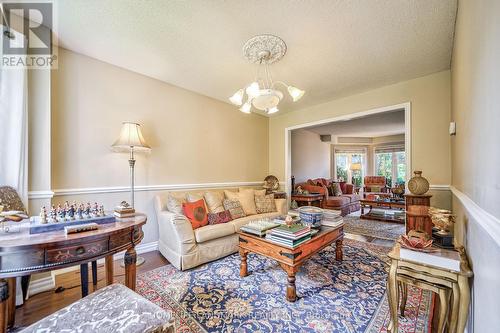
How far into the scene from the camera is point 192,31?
2.04 metres

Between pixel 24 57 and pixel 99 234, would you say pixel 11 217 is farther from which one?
pixel 24 57

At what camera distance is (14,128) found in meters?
1.79

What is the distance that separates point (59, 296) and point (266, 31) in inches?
126

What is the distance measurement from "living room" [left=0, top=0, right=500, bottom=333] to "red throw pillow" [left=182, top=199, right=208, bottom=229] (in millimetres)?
18

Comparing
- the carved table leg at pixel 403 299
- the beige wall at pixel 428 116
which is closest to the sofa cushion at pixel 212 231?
the carved table leg at pixel 403 299

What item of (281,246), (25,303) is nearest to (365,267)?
(281,246)

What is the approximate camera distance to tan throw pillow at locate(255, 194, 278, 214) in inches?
138

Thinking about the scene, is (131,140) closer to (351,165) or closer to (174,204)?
(174,204)

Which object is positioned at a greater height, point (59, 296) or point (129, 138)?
point (129, 138)

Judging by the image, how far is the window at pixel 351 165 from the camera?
8.50m

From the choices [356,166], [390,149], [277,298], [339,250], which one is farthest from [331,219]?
[390,149]

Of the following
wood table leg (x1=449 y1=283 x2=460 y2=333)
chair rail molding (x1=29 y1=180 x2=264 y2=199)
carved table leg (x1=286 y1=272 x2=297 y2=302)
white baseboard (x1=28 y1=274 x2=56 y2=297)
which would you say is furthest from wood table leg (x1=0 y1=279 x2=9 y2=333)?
wood table leg (x1=449 y1=283 x2=460 y2=333)

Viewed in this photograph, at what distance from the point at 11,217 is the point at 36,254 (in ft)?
1.20

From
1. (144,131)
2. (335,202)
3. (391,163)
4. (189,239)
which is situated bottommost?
(335,202)
